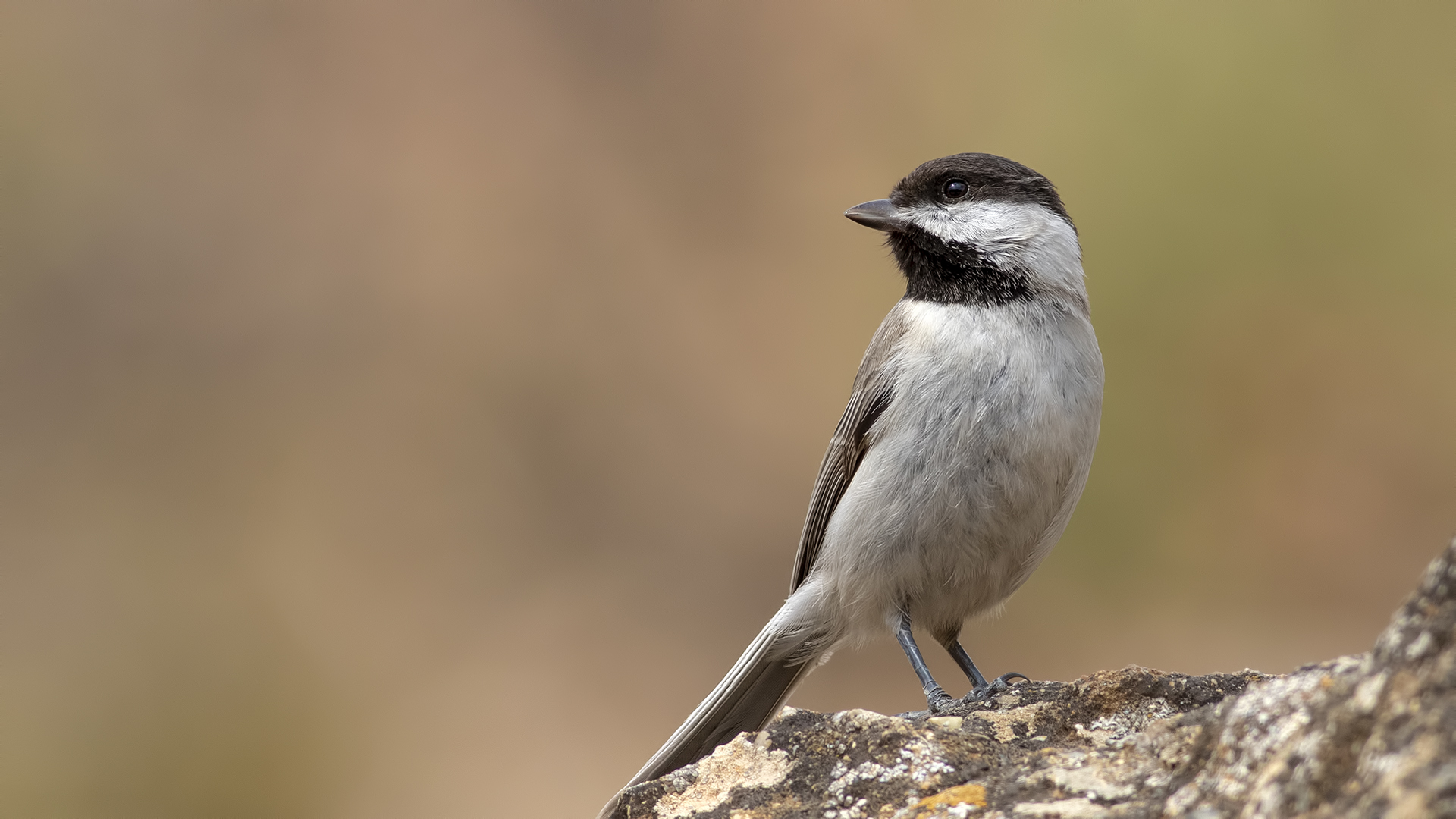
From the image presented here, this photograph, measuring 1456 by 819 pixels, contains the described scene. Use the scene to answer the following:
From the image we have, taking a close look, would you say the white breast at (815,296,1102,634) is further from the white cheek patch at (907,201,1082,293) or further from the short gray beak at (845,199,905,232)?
the short gray beak at (845,199,905,232)

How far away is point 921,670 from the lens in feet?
11.2

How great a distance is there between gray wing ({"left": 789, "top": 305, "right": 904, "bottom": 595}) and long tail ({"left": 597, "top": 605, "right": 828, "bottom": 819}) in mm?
297

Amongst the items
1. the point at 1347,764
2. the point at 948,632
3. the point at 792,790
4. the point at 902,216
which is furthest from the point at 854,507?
the point at 1347,764

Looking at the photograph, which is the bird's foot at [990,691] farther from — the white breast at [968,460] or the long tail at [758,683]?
the long tail at [758,683]

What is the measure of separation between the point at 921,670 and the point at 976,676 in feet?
1.33

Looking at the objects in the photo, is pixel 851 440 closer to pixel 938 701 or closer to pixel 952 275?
pixel 952 275

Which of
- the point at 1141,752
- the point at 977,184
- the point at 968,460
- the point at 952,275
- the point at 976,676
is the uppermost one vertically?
the point at 977,184

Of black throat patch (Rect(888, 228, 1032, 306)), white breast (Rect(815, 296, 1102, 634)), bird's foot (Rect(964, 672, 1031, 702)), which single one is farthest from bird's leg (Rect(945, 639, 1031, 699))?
black throat patch (Rect(888, 228, 1032, 306))

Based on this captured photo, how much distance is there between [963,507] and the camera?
11.1ft

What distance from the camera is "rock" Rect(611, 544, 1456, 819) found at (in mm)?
1243

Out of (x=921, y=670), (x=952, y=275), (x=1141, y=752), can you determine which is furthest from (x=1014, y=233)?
(x=1141, y=752)

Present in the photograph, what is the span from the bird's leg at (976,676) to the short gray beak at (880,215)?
1.61 meters

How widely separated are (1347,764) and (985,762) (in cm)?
96

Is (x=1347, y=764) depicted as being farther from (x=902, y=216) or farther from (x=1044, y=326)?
(x=902, y=216)
